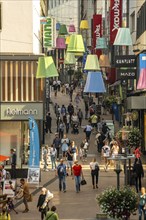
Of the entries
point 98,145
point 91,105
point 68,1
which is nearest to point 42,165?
point 98,145

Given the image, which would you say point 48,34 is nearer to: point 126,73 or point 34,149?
point 126,73

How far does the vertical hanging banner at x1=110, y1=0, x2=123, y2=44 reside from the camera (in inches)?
2365

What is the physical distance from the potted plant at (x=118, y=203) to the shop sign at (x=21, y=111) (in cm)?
2006

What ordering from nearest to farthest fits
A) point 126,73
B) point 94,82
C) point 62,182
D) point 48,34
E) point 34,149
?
point 62,182 < point 34,149 < point 126,73 < point 94,82 < point 48,34

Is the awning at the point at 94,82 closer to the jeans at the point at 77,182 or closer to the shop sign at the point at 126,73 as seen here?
the shop sign at the point at 126,73

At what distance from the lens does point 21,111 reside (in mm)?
43938

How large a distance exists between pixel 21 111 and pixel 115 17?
18423 millimetres

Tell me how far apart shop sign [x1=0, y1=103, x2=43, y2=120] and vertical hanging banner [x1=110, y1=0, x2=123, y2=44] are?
55.4ft

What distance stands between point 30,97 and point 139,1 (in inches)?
633

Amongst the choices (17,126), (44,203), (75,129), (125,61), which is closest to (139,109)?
(125,61)

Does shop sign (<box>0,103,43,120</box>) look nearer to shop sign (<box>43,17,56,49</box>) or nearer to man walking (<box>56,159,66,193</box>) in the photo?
shop sign (<box>43,17,56,49</box>)

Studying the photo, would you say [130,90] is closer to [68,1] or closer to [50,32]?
[50,32]

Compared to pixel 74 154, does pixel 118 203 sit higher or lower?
higher

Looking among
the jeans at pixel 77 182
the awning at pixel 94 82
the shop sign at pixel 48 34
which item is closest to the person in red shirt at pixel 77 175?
the jeans at pixel 77 182
